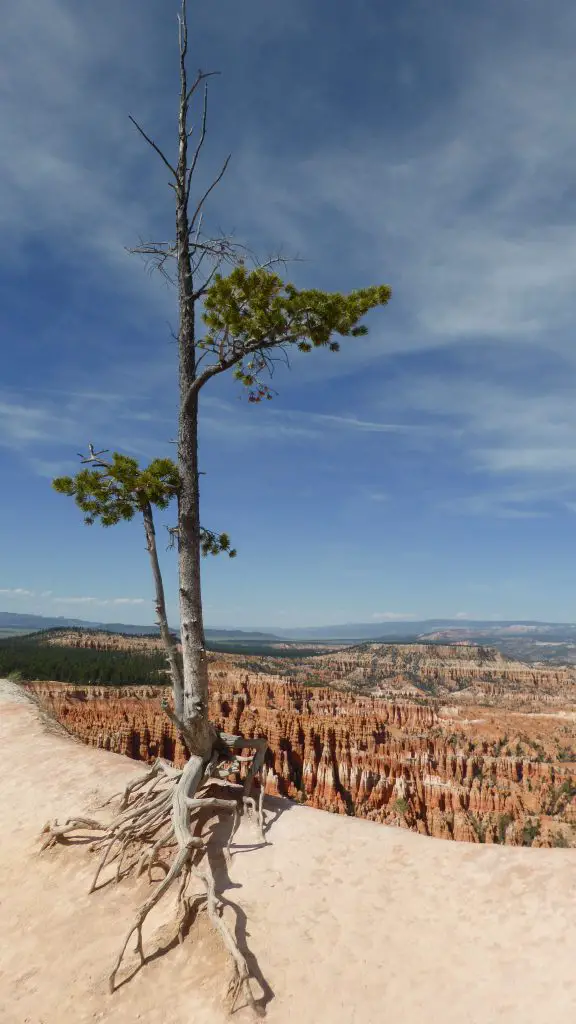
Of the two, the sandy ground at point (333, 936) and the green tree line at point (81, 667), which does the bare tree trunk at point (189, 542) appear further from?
the green tree line at point (81, 667)

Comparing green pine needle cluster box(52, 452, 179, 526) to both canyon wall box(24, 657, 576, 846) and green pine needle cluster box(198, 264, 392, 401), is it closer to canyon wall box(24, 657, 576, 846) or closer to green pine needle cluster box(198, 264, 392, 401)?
green pine needle cluster box(198, 264, 392, 401)

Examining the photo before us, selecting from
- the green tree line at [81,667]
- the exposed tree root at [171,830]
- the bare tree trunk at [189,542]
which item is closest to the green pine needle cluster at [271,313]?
the bare tree trunk at [189,542]

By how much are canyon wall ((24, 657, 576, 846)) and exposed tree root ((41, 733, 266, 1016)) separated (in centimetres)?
4397

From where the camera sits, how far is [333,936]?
23.7ft

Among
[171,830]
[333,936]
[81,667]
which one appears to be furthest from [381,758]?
[333,936]

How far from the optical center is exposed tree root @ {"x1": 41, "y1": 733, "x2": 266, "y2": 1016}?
7.50m

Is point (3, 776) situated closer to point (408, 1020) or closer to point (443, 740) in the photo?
point (408, 1020)

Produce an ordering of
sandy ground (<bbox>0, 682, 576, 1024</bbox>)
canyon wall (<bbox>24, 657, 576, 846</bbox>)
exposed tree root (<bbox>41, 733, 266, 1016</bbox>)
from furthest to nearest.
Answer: canyon wall (<bbox>24, 657, 576, 846</bbox>) < exposed tree root (<bbox>41, 733, 266, 1016</bbox>) < sandy ground (<bbox>0, 682, 576, 1024</bbox>)

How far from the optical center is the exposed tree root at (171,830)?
750 cm

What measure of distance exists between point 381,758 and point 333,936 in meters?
73.3

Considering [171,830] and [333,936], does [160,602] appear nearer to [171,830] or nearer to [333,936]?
[171,830]

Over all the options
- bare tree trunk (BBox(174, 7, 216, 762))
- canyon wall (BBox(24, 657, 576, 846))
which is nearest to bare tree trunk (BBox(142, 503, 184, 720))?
bare tree trunk (BBox(174, 7, 216, 762))

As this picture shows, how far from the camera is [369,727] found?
282ft

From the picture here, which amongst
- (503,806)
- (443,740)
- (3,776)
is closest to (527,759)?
(443,740)
